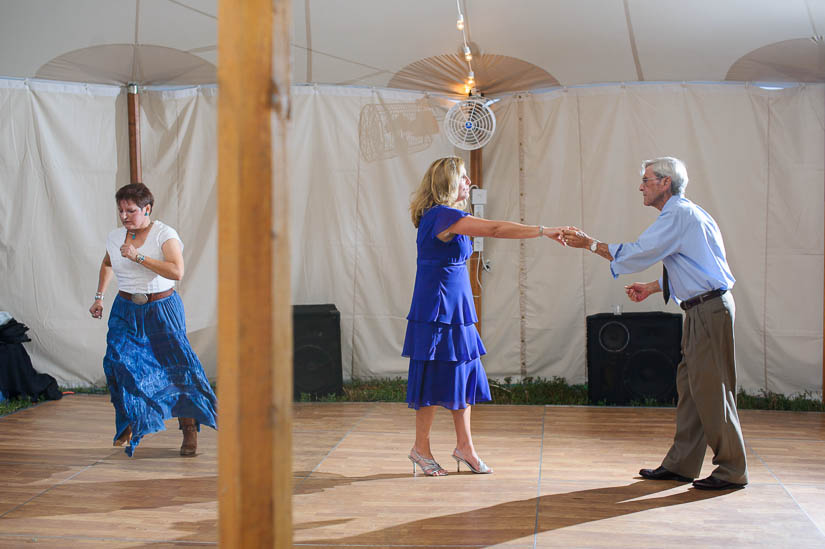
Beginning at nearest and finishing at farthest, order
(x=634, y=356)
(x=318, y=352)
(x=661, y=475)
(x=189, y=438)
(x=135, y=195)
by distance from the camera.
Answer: (x=661, y=475) < (x=135, y=195) < (x=189, y=438) < (x=634, y=356) < (x=318, y=352)

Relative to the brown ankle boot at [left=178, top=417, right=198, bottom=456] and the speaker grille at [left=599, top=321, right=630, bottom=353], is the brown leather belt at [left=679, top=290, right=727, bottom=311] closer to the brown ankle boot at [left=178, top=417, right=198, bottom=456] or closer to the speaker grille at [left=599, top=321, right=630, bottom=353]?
the speaker grille at [left=599, top=321, right=630, bottom=353]

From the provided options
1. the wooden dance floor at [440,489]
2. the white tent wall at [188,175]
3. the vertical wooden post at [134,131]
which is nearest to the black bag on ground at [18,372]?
the wooden dance floor at [440,489]

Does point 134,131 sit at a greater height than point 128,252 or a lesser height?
greater

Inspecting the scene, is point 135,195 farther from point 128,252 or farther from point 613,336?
point 613,336

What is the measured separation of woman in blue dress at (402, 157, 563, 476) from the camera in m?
4.10

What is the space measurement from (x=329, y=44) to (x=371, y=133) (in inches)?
35.3

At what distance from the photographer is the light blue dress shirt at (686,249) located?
153 inches

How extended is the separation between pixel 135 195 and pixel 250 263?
9.84 ft

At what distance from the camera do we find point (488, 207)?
6.91 metres

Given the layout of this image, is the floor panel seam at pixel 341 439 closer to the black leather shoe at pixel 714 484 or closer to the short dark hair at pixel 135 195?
the short dark hair at pixel 135 195

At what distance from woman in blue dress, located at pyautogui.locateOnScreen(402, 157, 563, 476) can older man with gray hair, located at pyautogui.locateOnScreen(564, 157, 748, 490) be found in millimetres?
540

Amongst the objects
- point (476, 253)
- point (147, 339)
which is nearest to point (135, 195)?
point (147, 339)

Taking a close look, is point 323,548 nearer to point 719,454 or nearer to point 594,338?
point 719,454

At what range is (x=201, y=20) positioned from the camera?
5957 mm
